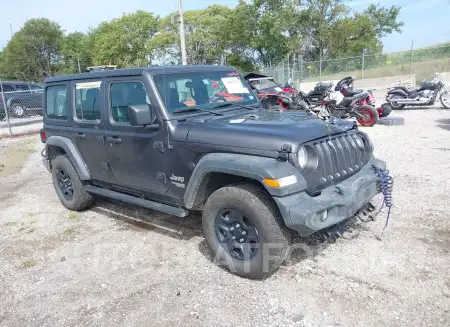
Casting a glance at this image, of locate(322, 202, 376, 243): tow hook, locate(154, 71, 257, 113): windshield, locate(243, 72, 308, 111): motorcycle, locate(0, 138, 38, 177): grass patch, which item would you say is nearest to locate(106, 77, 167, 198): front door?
locate(154, 71, 257, 113): windshield

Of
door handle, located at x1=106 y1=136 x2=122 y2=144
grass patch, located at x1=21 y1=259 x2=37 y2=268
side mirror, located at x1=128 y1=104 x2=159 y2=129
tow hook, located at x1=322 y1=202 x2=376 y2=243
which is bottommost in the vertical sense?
grass patch, located at x1=21 y1=259 x2=37 y2=268

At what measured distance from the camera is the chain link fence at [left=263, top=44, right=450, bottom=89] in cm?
2330

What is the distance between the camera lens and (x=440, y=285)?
132 inches

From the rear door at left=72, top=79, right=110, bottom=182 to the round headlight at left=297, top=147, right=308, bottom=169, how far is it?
2.44m

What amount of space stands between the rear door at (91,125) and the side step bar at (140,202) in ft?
0.52

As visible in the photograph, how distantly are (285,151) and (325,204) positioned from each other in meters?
0.54

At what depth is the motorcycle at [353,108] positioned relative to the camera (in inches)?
433

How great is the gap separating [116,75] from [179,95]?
815 millimetres

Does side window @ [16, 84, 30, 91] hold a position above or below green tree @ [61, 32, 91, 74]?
below

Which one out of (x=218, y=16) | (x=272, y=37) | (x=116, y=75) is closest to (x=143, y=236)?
(x=116, y=75)

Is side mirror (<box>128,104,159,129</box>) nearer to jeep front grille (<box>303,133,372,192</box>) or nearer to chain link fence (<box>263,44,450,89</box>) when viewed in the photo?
jeep front grille (<box>303,133,372,192</box>)

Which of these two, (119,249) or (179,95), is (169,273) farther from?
(179,95)

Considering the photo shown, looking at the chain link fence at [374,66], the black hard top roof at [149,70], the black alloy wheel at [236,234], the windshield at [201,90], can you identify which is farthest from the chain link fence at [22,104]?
the black alloy wheel at [236,234]

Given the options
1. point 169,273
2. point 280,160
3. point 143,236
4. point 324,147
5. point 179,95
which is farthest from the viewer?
point 143,236
